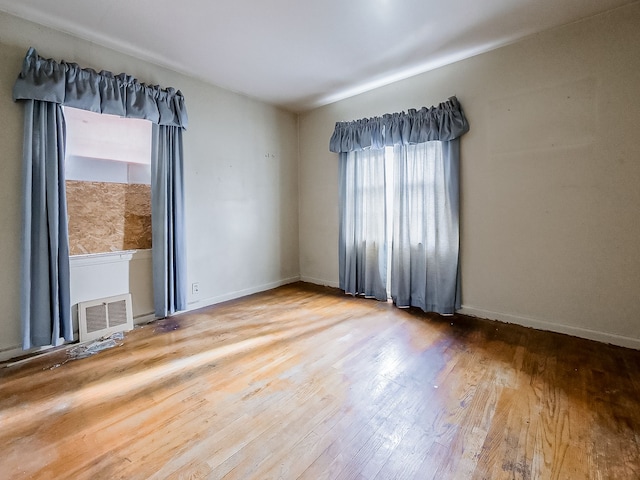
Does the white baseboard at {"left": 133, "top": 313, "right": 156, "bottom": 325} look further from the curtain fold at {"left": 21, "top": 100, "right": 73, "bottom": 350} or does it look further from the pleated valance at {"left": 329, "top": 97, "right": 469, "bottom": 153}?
the pleated valance at {"left": 329, "top": 97, "right": 469, "bottom": 153}

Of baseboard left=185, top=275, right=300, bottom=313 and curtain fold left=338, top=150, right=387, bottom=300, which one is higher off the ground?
curtain fold left=338, top=150, right=387, bottom=300

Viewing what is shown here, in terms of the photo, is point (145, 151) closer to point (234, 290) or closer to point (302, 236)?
point (234, 290)

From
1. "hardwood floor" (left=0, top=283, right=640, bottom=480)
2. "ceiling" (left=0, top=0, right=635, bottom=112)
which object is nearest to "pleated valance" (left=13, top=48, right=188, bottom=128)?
"ceiling" (left=0, top=0, right=635, bottom=112)

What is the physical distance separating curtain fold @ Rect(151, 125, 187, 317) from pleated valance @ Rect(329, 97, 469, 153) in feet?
6.13

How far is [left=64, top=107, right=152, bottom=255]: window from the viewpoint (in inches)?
94.9

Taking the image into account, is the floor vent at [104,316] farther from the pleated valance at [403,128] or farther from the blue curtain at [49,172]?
the pleated valance at [403,128]

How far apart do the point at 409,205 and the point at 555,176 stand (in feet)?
4.08

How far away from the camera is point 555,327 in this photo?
248 cm

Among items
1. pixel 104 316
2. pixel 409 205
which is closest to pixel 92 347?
pixel 104 316

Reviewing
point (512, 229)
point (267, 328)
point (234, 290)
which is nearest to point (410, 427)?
point (267, 328)

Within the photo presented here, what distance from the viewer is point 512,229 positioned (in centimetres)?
264

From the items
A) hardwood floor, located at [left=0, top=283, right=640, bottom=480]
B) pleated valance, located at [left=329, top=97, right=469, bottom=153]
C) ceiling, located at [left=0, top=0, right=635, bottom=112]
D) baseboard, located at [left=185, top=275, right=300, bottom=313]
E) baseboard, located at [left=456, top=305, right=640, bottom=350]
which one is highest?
ceiling, located at [left=0, top=0, right=635, bottom=112]

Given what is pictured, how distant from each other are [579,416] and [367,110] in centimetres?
329

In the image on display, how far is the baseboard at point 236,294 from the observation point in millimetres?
3229
